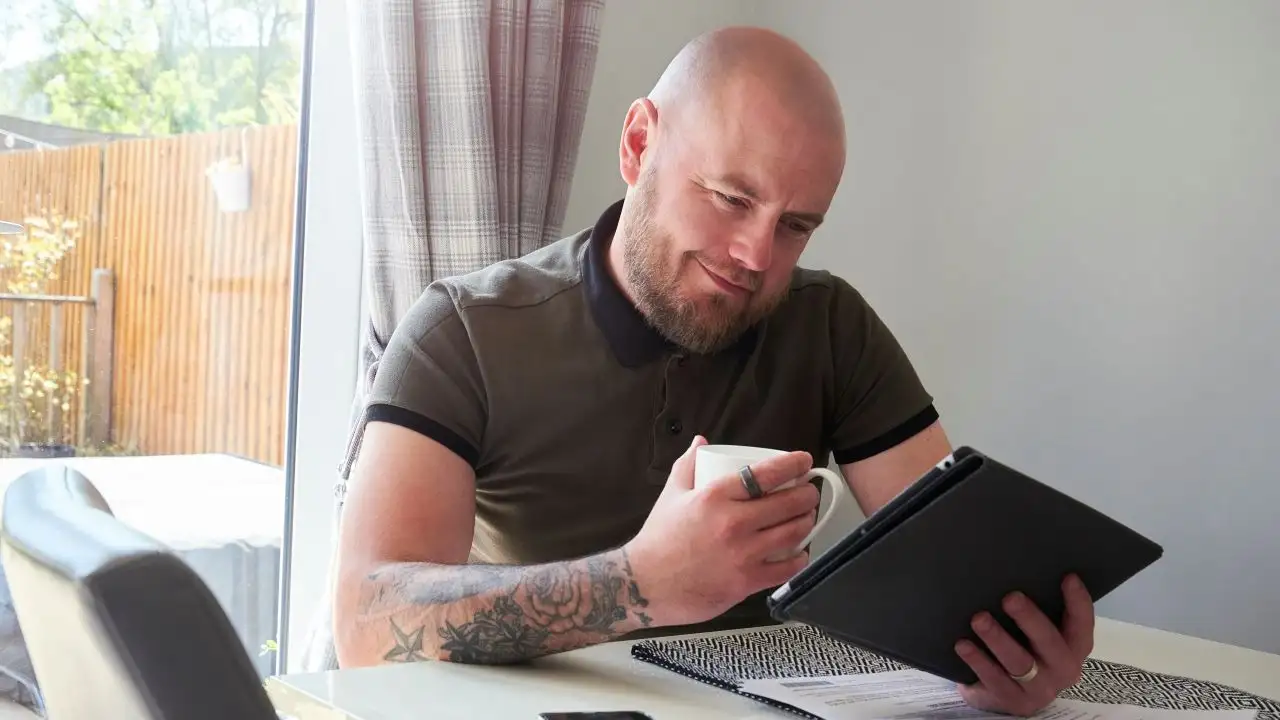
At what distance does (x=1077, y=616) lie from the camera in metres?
1.04

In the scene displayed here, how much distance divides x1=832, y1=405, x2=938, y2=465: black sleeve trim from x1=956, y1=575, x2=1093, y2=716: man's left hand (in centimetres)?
58

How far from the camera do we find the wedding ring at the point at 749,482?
3.18ft

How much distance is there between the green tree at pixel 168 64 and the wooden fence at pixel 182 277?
42mm

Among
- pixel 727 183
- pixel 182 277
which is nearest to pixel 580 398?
pixel 727 183

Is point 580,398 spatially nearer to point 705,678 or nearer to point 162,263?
point 705,678

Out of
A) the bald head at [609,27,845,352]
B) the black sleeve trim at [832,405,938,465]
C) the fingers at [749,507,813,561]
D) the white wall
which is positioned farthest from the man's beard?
the white wall

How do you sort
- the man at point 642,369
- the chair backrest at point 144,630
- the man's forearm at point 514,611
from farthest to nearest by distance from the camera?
the man at point 642,369 < the man's forearm at point 514,611 < the chair backrest at point 144,630

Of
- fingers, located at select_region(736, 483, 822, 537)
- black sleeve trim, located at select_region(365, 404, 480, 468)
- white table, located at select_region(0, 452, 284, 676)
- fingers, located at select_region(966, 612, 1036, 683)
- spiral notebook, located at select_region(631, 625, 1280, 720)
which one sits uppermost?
fingers, located at select_region(736, 483, 822, 537)

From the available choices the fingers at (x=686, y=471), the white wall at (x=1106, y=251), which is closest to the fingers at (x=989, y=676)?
the fingers at (x=686, y=471)

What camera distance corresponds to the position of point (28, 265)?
1.86 m

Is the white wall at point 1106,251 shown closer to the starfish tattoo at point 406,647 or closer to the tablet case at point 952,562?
the tablet case at point 952,562

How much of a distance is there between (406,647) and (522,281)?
1.84 feet

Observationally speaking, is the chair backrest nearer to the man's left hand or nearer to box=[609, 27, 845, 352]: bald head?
the man's left hand

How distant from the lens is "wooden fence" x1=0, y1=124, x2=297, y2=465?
1924 millimetres
